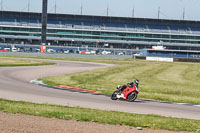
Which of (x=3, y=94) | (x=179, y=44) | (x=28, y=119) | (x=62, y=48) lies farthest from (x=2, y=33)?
(x=28, y=119)

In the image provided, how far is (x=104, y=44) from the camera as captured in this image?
478 ft

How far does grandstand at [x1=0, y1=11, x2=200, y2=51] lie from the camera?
145 metres

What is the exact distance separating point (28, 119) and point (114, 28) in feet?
455

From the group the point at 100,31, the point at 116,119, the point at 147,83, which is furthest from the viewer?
the point at 100,31

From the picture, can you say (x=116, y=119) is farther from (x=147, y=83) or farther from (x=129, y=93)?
(x=147, y=83)

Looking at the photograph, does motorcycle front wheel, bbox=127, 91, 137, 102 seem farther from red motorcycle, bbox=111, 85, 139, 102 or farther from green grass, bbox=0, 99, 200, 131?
green grass, bbox=0, 99, 200, 131

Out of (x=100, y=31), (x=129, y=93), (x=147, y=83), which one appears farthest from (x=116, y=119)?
(x=100, y=31)

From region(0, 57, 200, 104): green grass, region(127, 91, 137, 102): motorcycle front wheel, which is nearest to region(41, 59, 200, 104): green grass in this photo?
region(0, 57, 200, 104): green grass

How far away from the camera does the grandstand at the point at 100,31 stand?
475 feet

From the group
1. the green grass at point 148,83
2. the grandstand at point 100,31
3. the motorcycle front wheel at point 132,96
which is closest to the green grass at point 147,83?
the green grass at point 148,83

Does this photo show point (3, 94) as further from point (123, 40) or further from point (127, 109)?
point (123, 40)

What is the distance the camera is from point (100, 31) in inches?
5758

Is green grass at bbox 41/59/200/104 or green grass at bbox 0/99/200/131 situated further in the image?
green grass at bbox 41/59/200/104

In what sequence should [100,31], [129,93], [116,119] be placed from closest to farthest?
[116,119], [129,93], [100,31]
